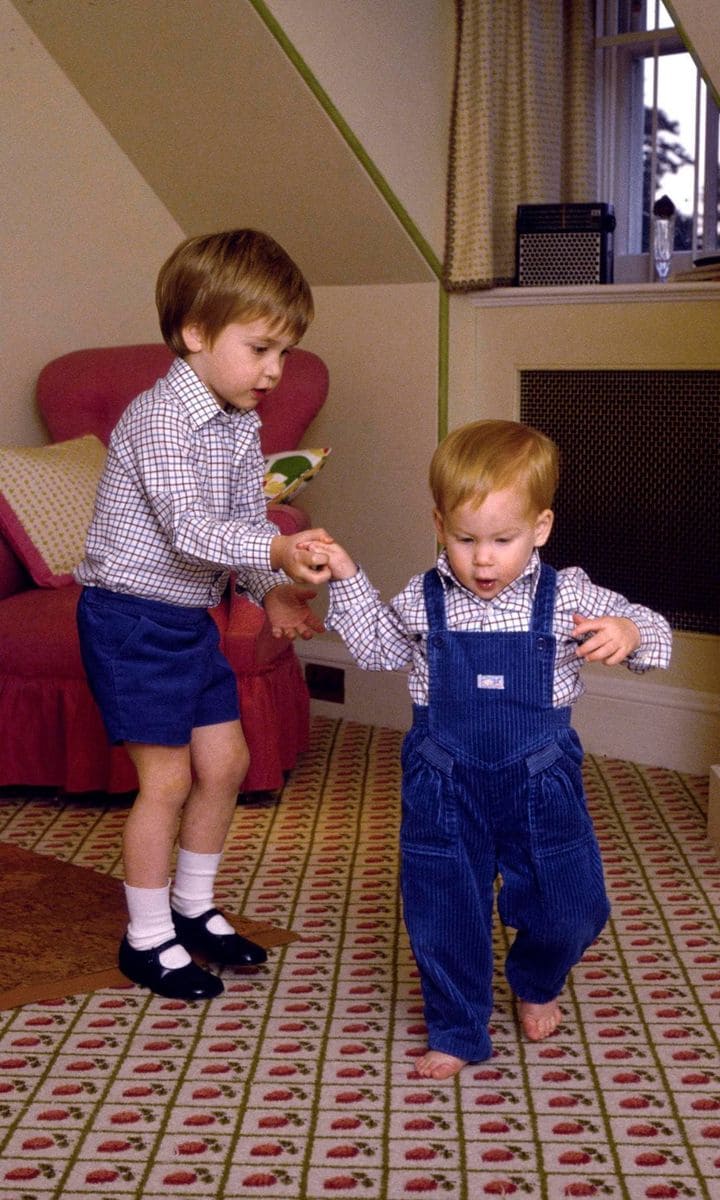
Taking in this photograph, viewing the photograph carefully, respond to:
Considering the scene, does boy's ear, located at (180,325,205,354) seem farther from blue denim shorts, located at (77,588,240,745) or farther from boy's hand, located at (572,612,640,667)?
boy's hand, located at (572,612,640,667)

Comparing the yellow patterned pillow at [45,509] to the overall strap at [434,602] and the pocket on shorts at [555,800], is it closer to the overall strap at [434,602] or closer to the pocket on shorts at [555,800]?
the overall strap at [434,602]

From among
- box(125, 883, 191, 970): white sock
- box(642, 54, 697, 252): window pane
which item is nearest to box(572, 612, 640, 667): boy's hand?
box(125, 883, 191, 970): white sock

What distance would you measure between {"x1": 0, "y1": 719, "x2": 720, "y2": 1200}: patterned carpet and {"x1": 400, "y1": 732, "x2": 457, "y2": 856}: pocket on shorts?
30cm

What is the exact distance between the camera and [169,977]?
2.08 m

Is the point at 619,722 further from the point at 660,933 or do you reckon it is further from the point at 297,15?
the point at 297,15

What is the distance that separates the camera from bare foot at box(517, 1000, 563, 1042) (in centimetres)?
194

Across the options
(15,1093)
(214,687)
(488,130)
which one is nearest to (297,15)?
(488,130)

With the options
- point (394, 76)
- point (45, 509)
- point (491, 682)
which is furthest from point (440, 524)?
point (394, 76)

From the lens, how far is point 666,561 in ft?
10.7

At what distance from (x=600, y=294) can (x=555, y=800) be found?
5.72ft

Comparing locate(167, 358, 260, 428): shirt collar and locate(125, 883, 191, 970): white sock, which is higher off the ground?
locate(167, 358, 260, 428): shirt collar

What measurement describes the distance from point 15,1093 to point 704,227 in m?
2.59

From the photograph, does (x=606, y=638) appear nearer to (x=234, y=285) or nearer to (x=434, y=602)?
(x=434, y=602)

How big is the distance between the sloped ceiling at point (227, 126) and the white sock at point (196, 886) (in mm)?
1741
